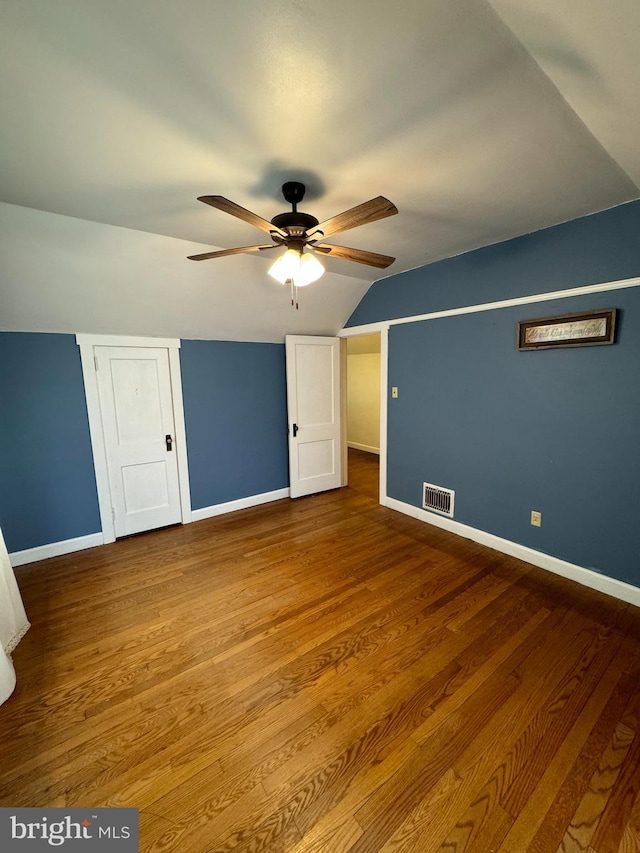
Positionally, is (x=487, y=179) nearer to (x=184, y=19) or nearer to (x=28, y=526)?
(x=184, y=19)

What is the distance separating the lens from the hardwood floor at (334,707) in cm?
117

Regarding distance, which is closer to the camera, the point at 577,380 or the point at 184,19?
the point at 184,19

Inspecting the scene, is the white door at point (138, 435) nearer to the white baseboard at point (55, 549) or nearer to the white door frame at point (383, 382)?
the white baseboard at point (55, 549)

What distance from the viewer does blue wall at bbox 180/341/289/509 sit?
362cm

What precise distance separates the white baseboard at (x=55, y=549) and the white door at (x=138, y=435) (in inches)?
8.2

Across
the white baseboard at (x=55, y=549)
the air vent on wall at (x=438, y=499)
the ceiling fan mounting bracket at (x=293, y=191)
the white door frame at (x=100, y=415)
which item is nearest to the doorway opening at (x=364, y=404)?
the air vent on wall at (x=438, y=499)

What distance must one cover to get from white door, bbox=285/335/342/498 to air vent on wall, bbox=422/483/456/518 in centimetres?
141

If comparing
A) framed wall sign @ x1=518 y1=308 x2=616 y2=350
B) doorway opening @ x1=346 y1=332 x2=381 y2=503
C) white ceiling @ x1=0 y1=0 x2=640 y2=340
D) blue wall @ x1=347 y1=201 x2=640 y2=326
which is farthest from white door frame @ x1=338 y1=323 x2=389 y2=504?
doorway opening @ x1=346 y1=332 x2=381 y2=503

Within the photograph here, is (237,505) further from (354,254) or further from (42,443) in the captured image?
(354,254)

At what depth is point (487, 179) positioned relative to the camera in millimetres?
1827

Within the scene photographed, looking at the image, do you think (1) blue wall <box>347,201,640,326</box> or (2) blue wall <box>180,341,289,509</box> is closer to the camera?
(1) blue wall <box>347,201,640,326</box>

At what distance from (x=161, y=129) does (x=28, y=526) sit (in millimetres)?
3180

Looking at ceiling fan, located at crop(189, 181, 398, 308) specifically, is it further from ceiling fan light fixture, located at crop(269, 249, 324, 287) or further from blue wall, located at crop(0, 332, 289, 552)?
blue wall, located at crop(0, 332, 289, 552)

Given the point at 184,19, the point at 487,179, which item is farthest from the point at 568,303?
the point at 184,19
